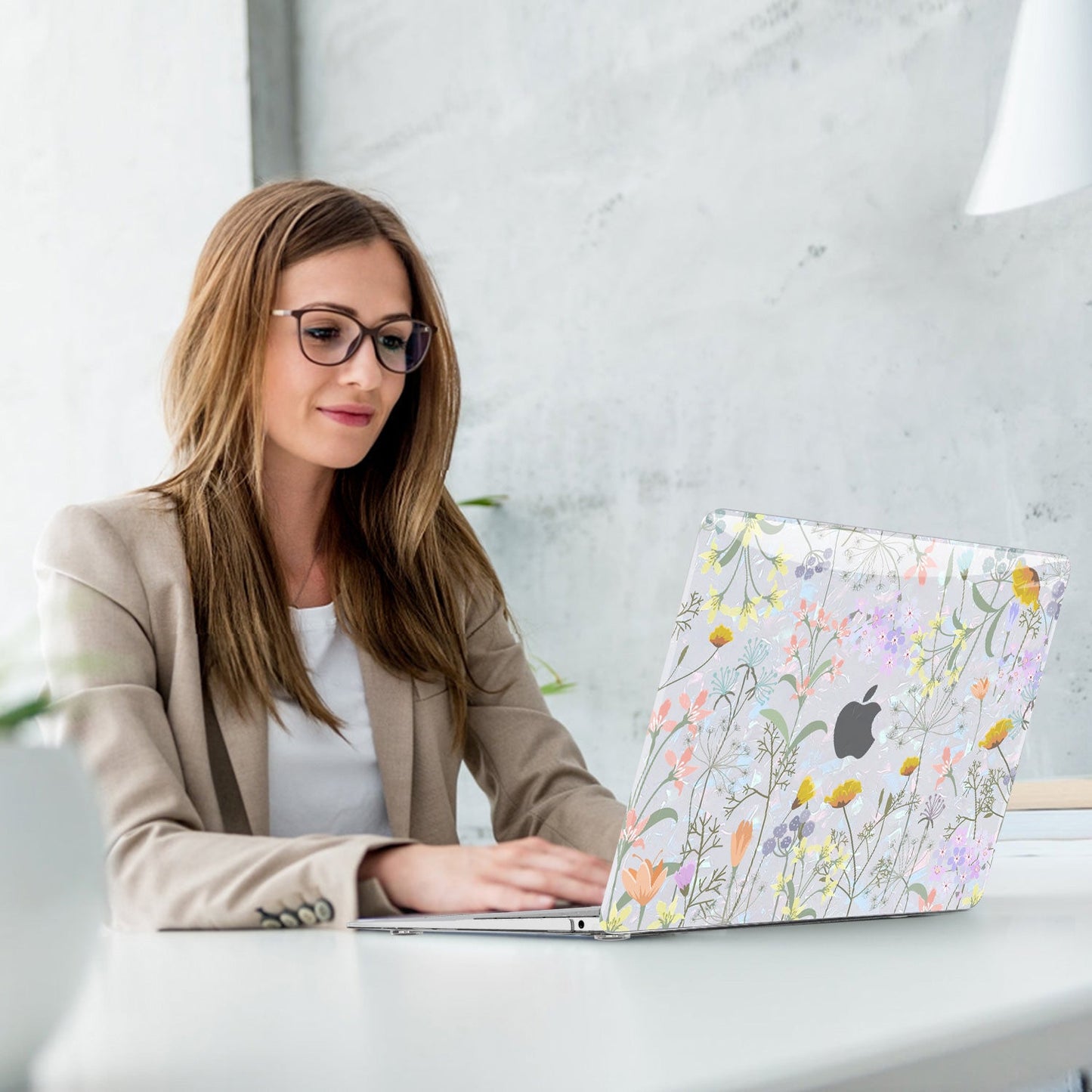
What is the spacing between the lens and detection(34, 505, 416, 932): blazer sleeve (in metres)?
1.00

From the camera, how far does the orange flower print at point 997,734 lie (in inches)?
36.3

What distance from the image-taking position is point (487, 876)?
1021 mm

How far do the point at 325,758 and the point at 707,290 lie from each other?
1289mm

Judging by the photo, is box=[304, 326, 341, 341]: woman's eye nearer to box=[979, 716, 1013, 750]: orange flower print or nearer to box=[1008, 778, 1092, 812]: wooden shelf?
box=[979, 716, 1013, 750]: orange flower print

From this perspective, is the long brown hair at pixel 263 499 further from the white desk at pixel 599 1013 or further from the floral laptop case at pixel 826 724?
the floral laptop case at pixel 826 724

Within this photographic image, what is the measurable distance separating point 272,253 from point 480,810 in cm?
158

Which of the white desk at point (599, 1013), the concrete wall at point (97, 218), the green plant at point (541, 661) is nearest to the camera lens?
the white desk at point (599, 1013)

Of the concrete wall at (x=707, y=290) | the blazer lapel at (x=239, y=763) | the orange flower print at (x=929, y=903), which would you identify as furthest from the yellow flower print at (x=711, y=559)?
the concrete wall at (x=707, y=290)

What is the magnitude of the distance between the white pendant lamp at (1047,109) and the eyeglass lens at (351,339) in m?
0.82

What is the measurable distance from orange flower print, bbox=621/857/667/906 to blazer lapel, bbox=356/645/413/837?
85 centimetres

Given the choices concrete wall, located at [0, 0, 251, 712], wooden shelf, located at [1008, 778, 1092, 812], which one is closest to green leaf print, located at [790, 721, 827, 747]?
wooden shelf, located at [1008, 778, 1092, 812]

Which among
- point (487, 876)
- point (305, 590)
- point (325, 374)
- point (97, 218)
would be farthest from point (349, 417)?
point (97, 218)

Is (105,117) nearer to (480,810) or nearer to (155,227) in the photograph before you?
(155,227)

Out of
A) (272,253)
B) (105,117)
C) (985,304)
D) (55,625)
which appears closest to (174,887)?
(55,625)
